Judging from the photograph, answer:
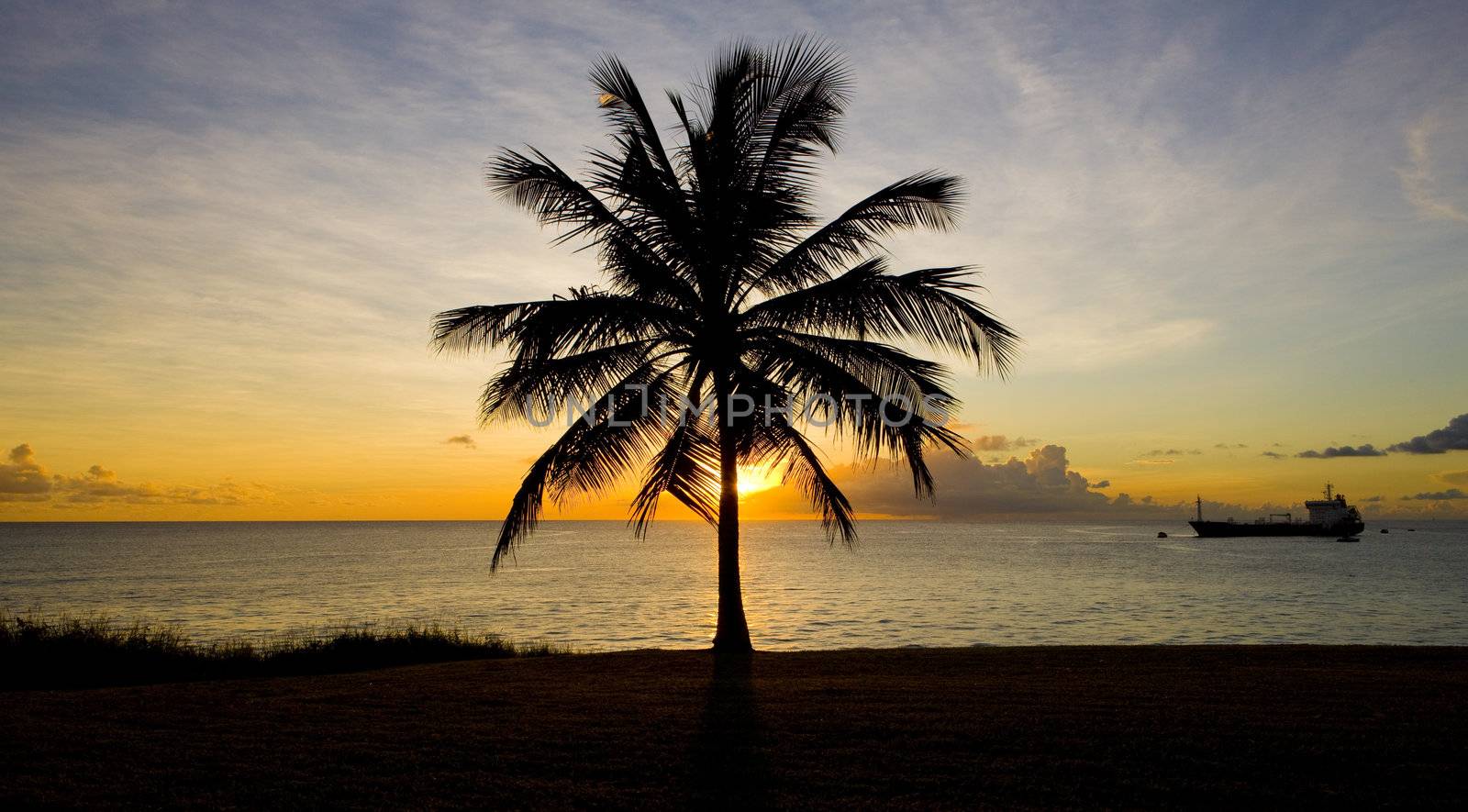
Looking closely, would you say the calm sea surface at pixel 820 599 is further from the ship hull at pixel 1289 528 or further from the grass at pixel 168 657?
the ship hull at pixel 1289 528

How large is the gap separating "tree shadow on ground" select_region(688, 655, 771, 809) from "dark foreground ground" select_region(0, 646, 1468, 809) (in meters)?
0.03

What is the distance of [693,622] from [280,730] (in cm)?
2856

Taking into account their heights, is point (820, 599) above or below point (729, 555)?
below

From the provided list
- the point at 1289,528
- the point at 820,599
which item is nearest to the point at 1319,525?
the point at 1289,528

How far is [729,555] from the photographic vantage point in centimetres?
1457

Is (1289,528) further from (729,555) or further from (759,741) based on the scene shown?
(759,741)

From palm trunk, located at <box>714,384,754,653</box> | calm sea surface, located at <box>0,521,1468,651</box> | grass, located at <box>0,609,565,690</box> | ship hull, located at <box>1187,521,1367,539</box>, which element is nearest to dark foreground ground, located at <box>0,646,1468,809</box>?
palm trunk, located at <box>714,384,754,653</box>

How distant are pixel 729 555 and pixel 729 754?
7.56 metres

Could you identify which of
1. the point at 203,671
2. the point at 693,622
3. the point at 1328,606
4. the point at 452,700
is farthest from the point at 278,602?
the point at 1328,606

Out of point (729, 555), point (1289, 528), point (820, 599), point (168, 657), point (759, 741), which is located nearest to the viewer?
point (759, 741)

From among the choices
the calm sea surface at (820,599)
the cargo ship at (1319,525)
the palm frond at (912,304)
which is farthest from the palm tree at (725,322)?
the cargo ship at (1319,525)

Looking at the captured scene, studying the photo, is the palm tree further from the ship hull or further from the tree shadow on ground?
the ship hull

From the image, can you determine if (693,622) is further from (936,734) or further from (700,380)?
(936,734)

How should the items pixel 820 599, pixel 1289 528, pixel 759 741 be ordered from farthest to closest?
1. pixel 1289 528
2. pixel 820 599
3. pixel 759 741
